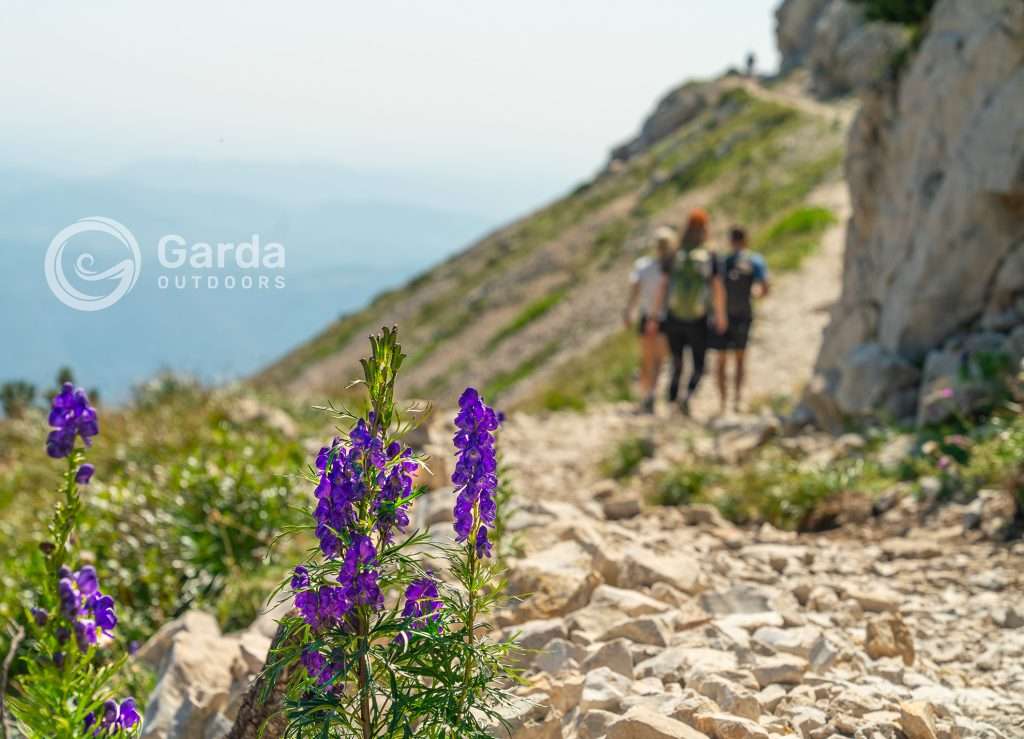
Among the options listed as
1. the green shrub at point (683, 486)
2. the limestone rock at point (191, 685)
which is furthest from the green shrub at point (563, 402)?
the limestone rock at point (191, 685)

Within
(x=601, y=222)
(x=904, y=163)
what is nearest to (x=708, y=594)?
(x=904, y=163)

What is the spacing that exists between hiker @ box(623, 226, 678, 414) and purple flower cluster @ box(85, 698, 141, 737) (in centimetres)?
954

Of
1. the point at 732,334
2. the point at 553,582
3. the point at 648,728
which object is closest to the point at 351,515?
the point at 648,728

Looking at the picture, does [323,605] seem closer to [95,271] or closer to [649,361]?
[95,271]

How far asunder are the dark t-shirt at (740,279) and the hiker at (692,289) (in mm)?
581

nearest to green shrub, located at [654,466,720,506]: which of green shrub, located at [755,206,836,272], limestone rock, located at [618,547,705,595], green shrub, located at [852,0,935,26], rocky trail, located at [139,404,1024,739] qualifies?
rocky trail, located at [139,404,1024,739]

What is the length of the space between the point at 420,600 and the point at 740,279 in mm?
10330

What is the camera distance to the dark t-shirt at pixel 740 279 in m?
12.6

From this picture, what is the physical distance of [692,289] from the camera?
11922 mm

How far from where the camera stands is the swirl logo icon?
10805 mm

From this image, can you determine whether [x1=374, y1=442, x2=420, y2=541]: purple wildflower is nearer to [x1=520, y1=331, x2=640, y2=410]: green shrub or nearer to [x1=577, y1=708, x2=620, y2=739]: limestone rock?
[x1=577, y1=708, x2=620, y2=739]: limestone rock

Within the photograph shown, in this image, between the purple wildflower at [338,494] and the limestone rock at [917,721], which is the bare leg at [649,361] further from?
the purple wildflower at [338,494]

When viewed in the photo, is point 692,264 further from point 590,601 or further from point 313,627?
point 313,627

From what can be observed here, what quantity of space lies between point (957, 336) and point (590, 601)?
245 inches
